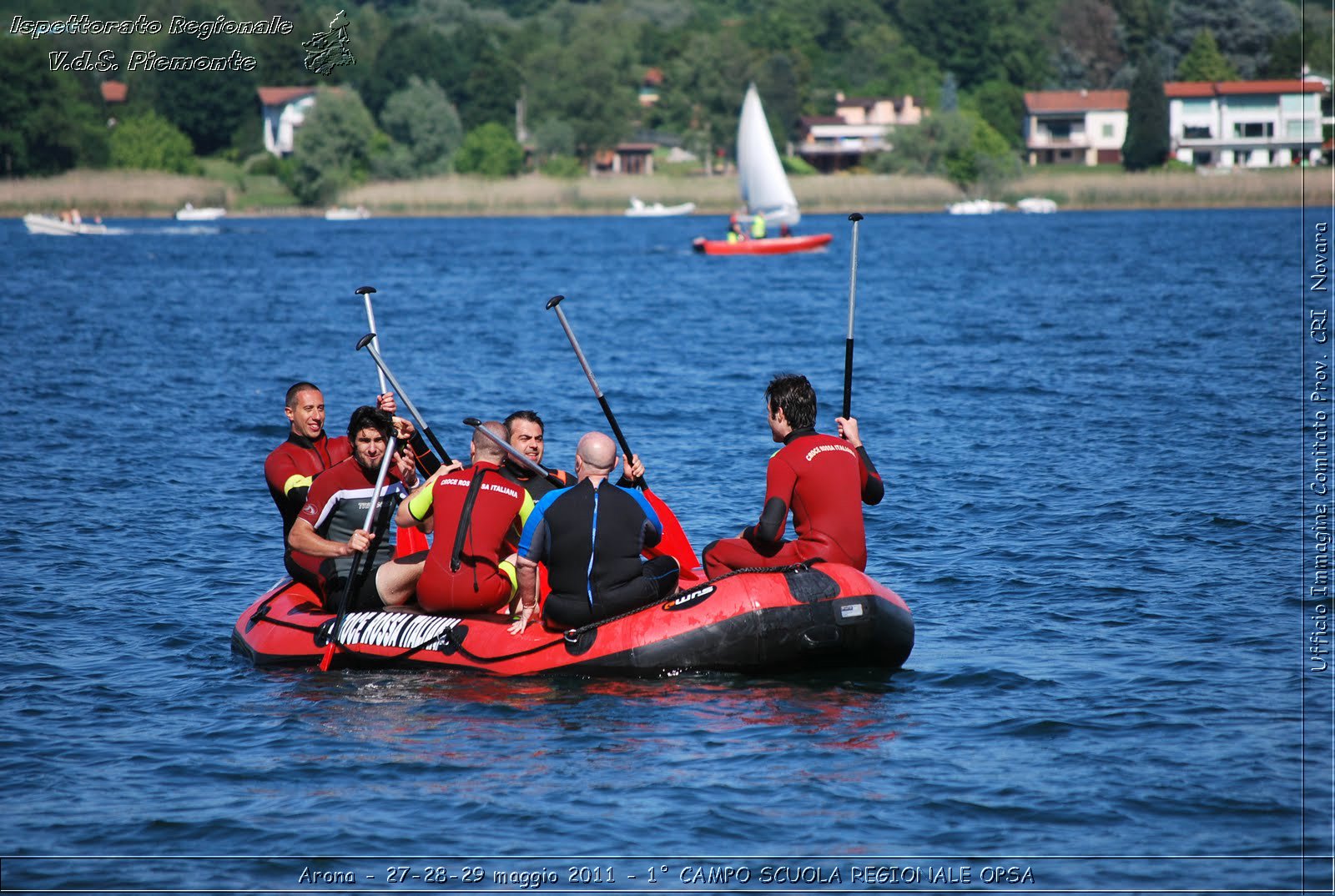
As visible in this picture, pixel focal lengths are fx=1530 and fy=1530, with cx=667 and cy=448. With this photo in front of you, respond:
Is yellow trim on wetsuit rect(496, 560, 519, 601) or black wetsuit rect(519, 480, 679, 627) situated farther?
yellow trim on wetsuit rect(496, 560, 519, 601)

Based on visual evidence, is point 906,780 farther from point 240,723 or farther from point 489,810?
point 240,723

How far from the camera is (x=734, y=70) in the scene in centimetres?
12150

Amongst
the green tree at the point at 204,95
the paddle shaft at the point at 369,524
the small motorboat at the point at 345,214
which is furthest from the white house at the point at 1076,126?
the paddle shaft at the point at 369,524

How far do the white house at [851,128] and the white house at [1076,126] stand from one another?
27.9ft

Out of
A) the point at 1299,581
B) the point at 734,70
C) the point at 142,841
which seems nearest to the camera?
the point at 142,841

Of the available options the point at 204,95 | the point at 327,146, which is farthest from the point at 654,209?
the point at 204,95

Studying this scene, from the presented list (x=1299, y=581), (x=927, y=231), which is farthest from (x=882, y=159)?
(x=1299, y=581)

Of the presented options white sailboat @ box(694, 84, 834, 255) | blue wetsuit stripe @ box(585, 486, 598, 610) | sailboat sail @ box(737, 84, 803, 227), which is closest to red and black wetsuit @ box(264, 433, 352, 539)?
blue wetsuit stripe @ box(585, 486, 598, 610)

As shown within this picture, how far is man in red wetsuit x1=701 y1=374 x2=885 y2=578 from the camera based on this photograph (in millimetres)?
9602

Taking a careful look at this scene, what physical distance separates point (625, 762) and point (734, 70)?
11743 cm

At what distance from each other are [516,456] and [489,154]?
317 ft

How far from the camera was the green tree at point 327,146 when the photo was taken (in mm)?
89625

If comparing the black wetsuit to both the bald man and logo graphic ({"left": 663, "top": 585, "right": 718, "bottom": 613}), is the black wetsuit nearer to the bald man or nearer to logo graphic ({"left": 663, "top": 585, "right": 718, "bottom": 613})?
the bald man

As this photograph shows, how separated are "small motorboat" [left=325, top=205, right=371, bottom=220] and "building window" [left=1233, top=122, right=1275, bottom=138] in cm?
5505
